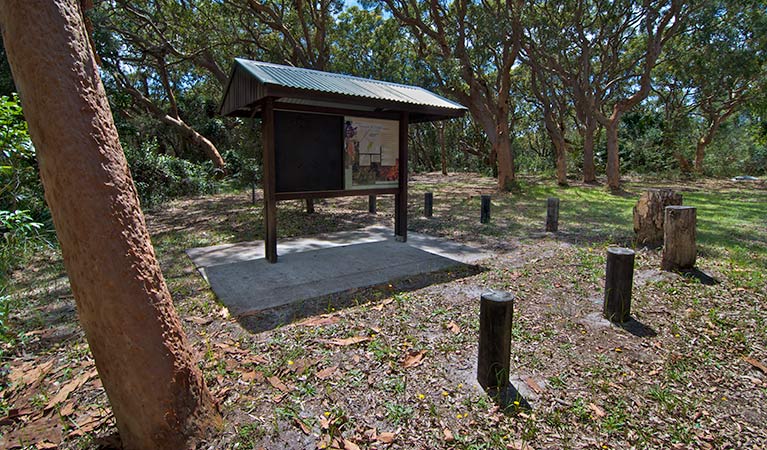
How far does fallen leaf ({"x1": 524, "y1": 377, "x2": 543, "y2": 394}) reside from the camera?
2682mm

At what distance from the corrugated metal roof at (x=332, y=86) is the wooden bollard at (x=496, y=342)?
11.5 ft

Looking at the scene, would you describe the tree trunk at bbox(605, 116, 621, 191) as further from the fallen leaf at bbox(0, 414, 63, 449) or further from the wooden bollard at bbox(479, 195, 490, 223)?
the fallen leaf at bbox(0, 414, 63, 449)

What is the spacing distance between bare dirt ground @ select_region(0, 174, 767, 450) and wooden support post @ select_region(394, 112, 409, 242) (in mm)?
1828

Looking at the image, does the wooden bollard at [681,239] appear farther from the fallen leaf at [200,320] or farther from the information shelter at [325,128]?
the fallen leaf at [200,320]

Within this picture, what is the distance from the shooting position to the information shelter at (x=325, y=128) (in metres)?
5.22

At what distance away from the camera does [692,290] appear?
4.40m

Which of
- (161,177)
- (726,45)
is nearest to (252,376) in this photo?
(161,177)

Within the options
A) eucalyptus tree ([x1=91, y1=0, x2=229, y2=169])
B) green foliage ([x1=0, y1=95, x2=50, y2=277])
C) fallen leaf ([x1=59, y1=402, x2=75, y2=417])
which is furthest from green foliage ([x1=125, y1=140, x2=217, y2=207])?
fallen leaf ([x1=59, y1=402, x2=75, y2=417])

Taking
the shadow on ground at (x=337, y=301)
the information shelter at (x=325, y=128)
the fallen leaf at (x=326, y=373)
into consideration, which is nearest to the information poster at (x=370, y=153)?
the information shelter at (x=325, y=128)

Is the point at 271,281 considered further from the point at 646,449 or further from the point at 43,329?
the point at 646,449

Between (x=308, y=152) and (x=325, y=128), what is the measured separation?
0.50 metres

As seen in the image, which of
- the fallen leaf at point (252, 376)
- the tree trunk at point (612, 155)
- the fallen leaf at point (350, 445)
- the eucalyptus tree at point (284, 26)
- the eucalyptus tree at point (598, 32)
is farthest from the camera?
the tree trunk at point (612, 155)

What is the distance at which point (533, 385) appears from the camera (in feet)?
8.99

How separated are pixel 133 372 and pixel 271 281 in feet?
9.44
